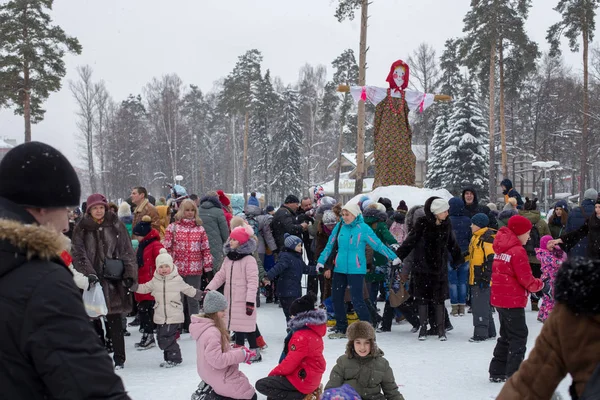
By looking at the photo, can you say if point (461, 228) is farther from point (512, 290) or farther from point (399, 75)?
point (399, 75)

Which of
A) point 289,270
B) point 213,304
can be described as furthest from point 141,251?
point 213,304

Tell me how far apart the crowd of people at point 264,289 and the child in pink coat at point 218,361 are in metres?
0.01

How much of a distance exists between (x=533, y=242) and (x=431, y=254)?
2.93 metres

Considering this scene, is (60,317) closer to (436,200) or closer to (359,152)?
(436,200)

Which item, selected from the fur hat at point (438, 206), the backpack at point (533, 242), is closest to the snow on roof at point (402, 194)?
the backpack at point (533, 242)

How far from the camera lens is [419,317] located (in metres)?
8.41

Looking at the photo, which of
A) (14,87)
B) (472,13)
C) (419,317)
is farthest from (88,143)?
(419,317)

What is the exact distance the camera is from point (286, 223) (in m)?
10.2

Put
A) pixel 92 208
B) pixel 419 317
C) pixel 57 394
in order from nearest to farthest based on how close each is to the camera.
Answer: pixel 57 394, pixel 92 208, pixel 419 317

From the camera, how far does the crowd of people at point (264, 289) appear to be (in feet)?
5.55

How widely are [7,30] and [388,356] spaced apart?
21.9m

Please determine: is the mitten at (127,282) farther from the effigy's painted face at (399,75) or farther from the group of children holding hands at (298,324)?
the effigy's painted face at (399,75)

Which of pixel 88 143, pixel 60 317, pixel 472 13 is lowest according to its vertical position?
pixel 60 317

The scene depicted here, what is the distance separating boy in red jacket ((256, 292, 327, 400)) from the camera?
5.03 metres
